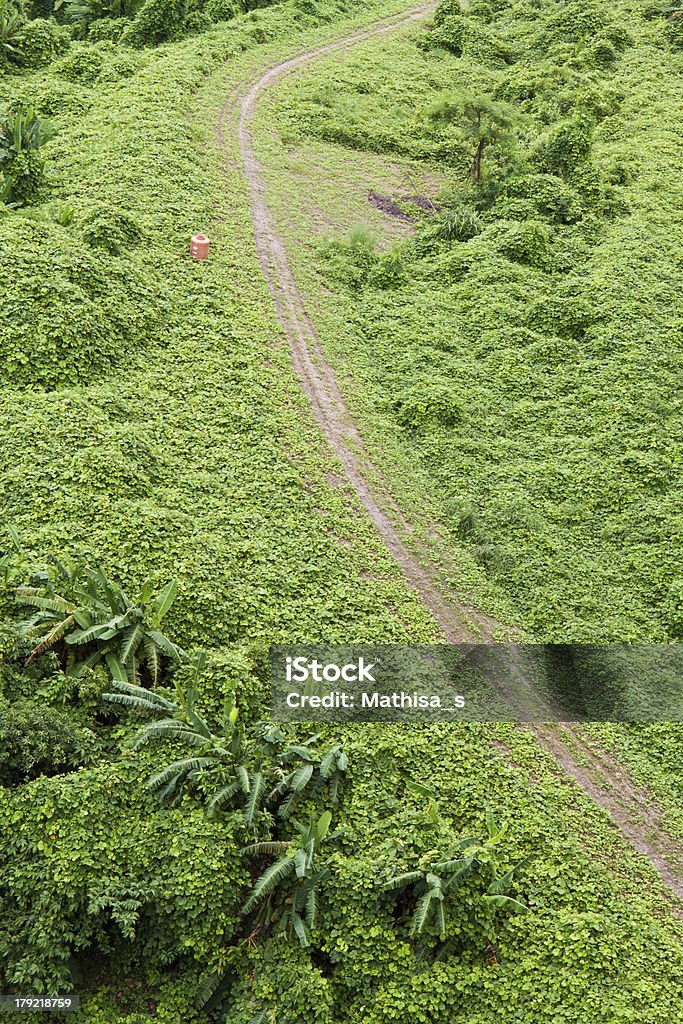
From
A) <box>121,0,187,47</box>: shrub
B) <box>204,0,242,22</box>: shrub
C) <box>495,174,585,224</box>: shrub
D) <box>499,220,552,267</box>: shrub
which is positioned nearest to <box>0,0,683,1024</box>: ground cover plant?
<box>499,220,552,267</box>: shrub

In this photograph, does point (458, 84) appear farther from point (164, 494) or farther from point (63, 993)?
point (63, 993)

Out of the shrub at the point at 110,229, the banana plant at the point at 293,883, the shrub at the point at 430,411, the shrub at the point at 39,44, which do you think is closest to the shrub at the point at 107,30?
the shrub at the point at 39,44

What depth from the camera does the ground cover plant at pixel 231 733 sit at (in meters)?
9.14

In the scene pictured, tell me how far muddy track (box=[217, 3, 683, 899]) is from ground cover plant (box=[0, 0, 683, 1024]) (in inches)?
10.9

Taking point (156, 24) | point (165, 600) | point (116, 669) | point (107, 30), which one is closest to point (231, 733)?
point (116, 669)

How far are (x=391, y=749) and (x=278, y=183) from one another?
51.0ft

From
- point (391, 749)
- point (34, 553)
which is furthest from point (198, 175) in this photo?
point (391, 749)

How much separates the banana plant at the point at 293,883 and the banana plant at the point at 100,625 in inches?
96.9

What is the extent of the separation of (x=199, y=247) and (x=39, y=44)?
13.0 m

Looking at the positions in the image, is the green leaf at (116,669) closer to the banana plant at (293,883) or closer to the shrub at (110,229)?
the banana plant at (293,883)

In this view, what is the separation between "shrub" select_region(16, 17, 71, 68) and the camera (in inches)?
1024

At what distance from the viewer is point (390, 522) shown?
14.0m

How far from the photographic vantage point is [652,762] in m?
11.5

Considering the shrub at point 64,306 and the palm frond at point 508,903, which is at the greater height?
the shrub at point 64,306
